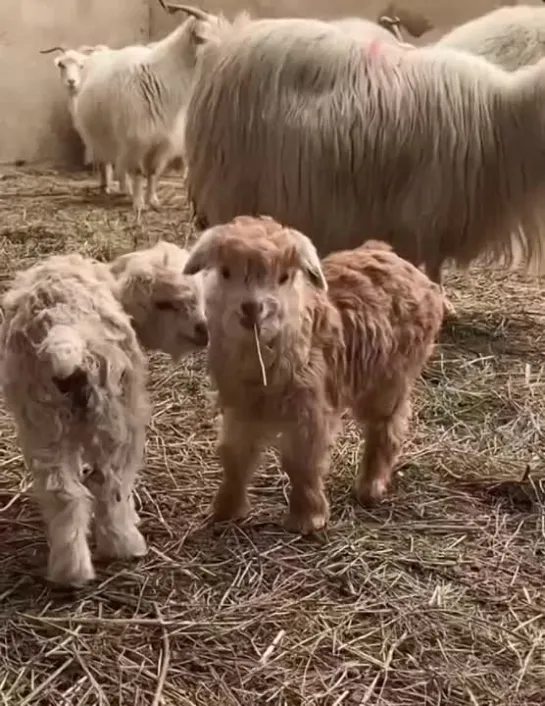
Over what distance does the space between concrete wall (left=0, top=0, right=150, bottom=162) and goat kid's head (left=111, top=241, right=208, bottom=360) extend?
6.80 metres

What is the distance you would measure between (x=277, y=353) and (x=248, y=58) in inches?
85.4

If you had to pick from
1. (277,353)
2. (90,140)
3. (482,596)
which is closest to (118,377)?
(277,353)

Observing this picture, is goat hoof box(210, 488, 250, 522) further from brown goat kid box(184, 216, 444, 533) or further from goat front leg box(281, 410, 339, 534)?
goat front leg box(281, 410, 339, 534)

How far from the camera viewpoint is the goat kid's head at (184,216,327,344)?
100 inches

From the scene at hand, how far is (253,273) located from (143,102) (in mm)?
5252

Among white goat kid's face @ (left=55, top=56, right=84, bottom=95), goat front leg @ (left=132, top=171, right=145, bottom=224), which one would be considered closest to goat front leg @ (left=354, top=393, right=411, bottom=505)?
goat front leg @ (left=132, top=171, right=145, bottom=224)

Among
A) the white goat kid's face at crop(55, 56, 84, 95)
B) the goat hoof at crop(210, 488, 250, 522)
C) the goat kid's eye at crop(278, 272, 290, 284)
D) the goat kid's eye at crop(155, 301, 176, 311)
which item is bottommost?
the white goat kid's face at crop(55, 56, 84, 95)

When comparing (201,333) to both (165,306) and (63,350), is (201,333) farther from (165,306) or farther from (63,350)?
(63,350)

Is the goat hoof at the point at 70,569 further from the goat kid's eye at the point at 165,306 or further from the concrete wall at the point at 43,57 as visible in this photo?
the concrete wall at the point at 43,57

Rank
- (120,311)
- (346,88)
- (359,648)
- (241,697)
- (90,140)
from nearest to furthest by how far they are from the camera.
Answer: (241,697), (359,648), (120,311), (346,88), (90,140)

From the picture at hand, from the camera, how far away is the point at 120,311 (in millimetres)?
2619

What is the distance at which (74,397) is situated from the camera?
8.09ft

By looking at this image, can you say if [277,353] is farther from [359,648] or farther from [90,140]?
[90,140]

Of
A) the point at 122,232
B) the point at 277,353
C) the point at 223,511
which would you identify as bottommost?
the point at 122,232
